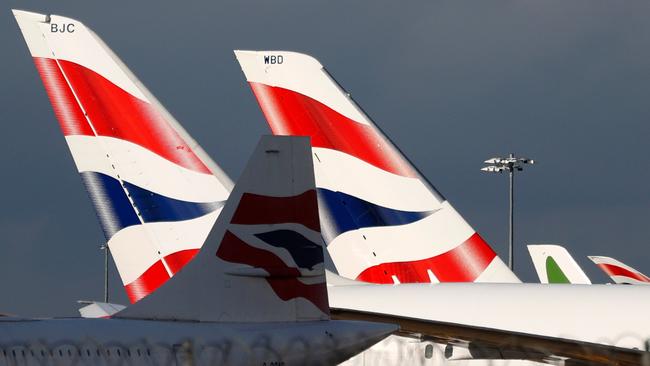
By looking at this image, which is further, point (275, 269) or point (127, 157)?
point (127, 157)

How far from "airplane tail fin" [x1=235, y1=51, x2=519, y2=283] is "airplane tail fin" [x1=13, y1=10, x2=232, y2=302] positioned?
3782 millimetres

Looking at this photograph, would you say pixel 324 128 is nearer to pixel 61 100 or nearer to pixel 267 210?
pixel 61 100

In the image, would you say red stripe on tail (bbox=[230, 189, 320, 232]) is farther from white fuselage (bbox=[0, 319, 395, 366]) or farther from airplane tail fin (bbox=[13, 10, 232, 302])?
airplane tail fin (bbox=[13, 10, 232, 302])

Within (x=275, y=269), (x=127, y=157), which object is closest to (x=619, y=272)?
(x=127, y=157)

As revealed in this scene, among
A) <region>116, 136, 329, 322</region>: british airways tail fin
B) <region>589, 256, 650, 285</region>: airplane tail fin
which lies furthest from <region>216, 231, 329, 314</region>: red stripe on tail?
<region>589, 256, 650, 285</region>: airplane tail fin

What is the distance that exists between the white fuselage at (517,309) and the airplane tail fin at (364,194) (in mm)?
3430

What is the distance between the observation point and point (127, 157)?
2405 cm

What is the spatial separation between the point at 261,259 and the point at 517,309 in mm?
6565

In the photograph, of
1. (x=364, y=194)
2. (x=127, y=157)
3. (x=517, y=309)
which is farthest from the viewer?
(x=364, y=194)

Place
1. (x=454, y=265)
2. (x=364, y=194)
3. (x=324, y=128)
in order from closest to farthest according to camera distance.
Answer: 1. (x=454, y=265)
2. (x=364, y=194)
3. (x=324, y=128)

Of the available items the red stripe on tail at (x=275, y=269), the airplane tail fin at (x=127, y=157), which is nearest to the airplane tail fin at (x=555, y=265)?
the airplane tail fin at (x=127, y=157)

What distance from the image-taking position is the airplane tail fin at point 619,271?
4789 cm

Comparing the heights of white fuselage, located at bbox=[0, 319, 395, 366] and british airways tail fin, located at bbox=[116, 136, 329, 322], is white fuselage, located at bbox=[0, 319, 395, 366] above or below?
below

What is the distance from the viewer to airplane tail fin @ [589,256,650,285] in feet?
157
